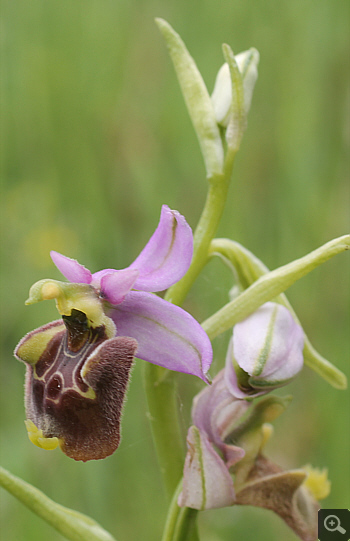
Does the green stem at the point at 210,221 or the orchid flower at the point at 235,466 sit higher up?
the green stem at the point at 210,221

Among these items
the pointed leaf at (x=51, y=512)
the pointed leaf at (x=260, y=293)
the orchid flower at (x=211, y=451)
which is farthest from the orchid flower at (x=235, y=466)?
the pointed leaf at (x=51, y=512)

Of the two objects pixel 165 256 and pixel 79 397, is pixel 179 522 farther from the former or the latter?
pixel 165 256

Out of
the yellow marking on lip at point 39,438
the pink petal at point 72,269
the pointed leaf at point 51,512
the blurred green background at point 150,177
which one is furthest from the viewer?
the blurred green background at point 150,177

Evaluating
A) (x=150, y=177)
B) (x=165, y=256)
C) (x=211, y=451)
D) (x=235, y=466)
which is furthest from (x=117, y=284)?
(x=150, y=177)

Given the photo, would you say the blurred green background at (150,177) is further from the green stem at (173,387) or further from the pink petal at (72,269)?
the pink petal at (72,269)

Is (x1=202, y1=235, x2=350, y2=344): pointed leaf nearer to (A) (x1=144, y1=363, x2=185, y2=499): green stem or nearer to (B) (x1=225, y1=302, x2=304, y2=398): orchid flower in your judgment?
Answer: (B) (x1=225, y1=302, x2=304, y2=398): orchid flower

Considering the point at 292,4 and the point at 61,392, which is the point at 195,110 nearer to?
the point at 61,392
